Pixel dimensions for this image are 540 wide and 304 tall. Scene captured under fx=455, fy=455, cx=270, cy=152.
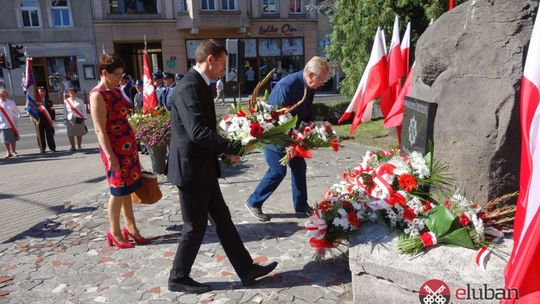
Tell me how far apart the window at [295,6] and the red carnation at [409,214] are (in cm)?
2789

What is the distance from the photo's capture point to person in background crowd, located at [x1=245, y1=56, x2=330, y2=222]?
452cm

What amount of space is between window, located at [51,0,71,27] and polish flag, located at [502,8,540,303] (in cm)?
2770

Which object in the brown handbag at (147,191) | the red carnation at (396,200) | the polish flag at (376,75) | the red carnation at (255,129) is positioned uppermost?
the polish flag at (376,75)

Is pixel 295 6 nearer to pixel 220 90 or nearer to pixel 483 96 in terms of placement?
pixel 220 90

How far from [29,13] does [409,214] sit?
27438mm

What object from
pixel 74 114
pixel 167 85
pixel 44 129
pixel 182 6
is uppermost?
pixel 182 6

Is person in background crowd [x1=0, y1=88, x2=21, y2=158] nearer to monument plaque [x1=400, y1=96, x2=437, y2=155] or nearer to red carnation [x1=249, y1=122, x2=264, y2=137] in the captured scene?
red carnation [x1=249, y1=122, x2=264, y2=137]

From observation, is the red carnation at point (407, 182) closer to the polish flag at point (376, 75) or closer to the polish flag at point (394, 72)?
the polish flag at point (376, 75)

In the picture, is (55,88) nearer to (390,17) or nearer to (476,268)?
(390,17)

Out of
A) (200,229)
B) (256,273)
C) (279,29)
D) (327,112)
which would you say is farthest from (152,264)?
(279,29)

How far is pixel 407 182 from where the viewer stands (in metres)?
3.48

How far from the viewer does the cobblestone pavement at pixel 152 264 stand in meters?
3.58

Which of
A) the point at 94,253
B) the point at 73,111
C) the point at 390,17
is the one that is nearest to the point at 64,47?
the point at 73,111

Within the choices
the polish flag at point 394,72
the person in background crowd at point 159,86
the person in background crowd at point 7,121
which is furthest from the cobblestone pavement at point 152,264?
the person in background crowd at point 7,121
